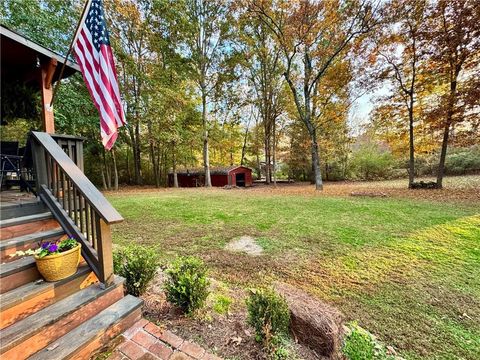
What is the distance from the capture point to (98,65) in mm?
2689

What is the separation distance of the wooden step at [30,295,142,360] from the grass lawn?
1288mm

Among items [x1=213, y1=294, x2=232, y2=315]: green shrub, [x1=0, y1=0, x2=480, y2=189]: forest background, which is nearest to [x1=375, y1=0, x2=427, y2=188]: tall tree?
[x1=0, y1=0, x2=480, y2=189]: forest background

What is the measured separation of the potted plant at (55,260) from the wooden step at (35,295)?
0.06 meters

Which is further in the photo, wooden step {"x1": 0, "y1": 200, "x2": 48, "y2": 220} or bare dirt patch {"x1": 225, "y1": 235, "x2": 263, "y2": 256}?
bare dirt patch {"x1": 225, "y1": 235, "x2": 263, "y2": 256}

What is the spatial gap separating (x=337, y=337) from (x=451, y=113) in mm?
11653

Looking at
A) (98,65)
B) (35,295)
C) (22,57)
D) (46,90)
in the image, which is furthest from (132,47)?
(35,295)

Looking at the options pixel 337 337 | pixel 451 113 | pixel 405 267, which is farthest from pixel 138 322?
pixel 451 113

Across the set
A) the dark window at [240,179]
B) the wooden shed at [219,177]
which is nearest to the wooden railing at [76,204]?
the wooden shed at [219,177]

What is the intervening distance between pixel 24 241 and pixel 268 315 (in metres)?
2.32

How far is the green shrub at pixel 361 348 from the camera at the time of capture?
1624 millimetres

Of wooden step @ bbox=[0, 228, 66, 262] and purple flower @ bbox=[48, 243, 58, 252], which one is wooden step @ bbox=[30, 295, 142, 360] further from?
wooden step @ bbox=[0, 228, 66, 262]

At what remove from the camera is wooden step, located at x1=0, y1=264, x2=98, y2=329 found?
1.53 m

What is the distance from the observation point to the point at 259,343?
5.74ft

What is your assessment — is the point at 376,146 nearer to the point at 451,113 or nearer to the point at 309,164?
the point at 309,164
